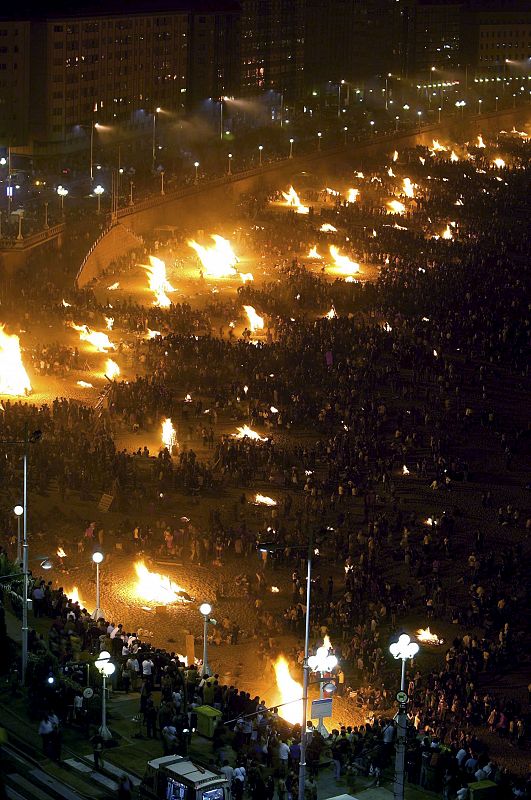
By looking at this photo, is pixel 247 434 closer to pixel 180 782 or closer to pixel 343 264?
pixel 180 782

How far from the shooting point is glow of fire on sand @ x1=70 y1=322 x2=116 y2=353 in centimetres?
5959

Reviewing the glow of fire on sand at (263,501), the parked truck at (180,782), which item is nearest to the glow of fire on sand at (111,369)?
the glow of fire on sand at (263,501)

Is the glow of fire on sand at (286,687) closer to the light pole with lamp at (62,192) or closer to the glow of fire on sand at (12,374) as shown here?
the glow of fire on sand at (12,374)

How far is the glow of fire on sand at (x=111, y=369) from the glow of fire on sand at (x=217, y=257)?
1651 centimetres

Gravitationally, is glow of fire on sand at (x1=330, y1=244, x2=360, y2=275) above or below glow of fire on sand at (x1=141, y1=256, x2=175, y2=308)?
above

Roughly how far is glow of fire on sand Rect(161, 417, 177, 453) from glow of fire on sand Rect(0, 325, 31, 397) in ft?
15.7

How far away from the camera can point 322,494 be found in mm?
45750

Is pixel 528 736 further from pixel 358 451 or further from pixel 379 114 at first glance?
pixel 379 114

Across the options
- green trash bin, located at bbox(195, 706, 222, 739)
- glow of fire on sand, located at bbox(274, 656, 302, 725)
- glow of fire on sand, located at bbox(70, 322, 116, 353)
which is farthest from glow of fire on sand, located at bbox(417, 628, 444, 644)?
glow of fire on sand, located at bbox(70, 322, 116, 353)

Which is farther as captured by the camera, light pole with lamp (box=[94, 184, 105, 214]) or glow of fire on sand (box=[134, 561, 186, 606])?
light pole with lamp (box=[94, 184, 105, 214])

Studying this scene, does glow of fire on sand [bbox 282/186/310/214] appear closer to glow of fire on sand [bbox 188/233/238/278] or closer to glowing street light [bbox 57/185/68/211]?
glow of fire on sand [bbox 188/233/238/278]

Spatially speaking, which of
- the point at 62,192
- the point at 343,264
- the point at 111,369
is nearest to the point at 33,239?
the point at 62,192

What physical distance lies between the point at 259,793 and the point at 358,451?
2322cm

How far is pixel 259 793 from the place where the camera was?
86.2 ft
